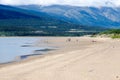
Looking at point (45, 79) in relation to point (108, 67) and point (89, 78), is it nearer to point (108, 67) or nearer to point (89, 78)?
point (89, 78)

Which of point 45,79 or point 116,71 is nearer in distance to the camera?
point 45,79

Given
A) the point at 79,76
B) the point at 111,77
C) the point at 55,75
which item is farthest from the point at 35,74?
the point at 111,77

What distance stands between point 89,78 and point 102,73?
1.95 metres

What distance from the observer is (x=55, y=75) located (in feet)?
65.4

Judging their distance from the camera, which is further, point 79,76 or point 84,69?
point 84,69

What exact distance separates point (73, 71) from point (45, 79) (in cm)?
327

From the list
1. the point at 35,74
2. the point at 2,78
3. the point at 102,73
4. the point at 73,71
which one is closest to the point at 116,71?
the point at 102,73

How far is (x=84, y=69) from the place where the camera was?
2248 centimetres

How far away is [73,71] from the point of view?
21.6 m

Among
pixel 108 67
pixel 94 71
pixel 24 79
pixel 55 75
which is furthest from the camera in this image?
pixel 108 67

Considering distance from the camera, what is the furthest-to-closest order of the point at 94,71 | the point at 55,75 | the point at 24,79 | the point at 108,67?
the point at 108,67 < the point at 94,71 < the point at 55,75 < the point at 24,79

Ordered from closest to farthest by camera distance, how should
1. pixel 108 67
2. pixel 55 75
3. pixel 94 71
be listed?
pixel 55 75
pixel 94 71
pixel 108 67

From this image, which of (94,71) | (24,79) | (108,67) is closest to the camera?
(24,79)

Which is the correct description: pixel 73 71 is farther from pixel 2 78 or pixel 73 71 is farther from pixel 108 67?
pixel 2 78
